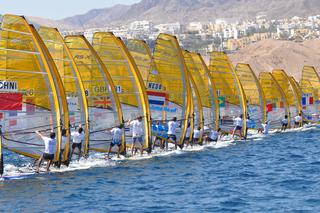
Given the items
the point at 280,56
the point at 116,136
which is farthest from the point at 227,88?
the point at 280,56

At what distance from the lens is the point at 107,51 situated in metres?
31.5

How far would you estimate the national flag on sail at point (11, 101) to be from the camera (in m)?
25.3

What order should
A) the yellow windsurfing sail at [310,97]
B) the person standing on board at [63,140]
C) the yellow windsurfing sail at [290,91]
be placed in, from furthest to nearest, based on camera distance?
the yellow windsurfing sail at [310,97] < the yellow windsurfing sail at [290,91] < the person standing on board at [63,140]

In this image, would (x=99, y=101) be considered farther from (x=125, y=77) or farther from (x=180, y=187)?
(x=180, y=187)

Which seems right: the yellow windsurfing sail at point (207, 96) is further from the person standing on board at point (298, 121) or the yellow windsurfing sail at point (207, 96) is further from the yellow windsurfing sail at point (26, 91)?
the yellow windsurfing sail at point (26, 91)

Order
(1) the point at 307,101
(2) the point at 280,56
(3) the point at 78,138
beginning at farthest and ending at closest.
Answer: (2) the point at 280,56, (1) the point at 307,101, (3) the point at 78,138

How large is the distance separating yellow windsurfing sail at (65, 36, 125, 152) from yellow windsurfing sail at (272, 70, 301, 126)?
76.6ft

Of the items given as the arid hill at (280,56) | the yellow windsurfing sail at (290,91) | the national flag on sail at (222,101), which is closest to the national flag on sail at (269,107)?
the yellow windsurfing sail at (290,91)

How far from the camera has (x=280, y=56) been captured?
472ft

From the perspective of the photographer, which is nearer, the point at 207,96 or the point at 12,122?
the point at 12,122

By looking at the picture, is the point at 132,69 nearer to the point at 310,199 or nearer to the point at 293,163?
the point at 293,163

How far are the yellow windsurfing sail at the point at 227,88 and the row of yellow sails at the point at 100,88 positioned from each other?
2.1 inches

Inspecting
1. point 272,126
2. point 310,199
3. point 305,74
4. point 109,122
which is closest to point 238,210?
point 310,199

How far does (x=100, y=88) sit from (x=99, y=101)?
1.65 feet
